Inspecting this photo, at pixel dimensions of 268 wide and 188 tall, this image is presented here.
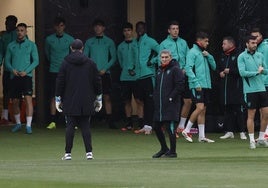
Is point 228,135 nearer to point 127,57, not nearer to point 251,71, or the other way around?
point 251,71

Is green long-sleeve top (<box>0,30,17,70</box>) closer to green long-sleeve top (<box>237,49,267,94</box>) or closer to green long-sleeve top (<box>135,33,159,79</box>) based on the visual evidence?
green long-sleeve top (<box>135,33,159,79</box>)

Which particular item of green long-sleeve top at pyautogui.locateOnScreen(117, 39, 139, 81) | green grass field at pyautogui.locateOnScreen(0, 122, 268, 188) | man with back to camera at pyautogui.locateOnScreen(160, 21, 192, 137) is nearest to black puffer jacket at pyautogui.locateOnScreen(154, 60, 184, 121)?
green grass field at pyautogui.locateOnScreen(0, 122, 268, 188)

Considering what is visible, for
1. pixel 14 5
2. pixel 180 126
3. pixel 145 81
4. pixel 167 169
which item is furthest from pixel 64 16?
pixel 167 169

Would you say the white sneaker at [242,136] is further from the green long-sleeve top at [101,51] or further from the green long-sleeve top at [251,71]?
the green long-sleeve top at [101,51]

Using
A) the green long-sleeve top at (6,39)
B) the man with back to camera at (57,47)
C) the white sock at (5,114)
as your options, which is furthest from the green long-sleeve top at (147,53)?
the white sock at (5,114)

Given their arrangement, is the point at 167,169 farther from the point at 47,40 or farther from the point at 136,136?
the point at 47,40

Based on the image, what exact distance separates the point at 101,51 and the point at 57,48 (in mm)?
Answer: 1017

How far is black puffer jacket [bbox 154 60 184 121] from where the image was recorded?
54.9ft

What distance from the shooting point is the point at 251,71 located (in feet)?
61.0

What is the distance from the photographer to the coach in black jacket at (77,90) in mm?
16312

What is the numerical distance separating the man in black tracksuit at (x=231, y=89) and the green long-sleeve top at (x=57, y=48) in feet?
12.0

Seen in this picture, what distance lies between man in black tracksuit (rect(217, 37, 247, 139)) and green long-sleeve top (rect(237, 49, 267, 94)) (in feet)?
6.18

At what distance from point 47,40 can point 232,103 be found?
15.1 ft

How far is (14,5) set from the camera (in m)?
25.3
